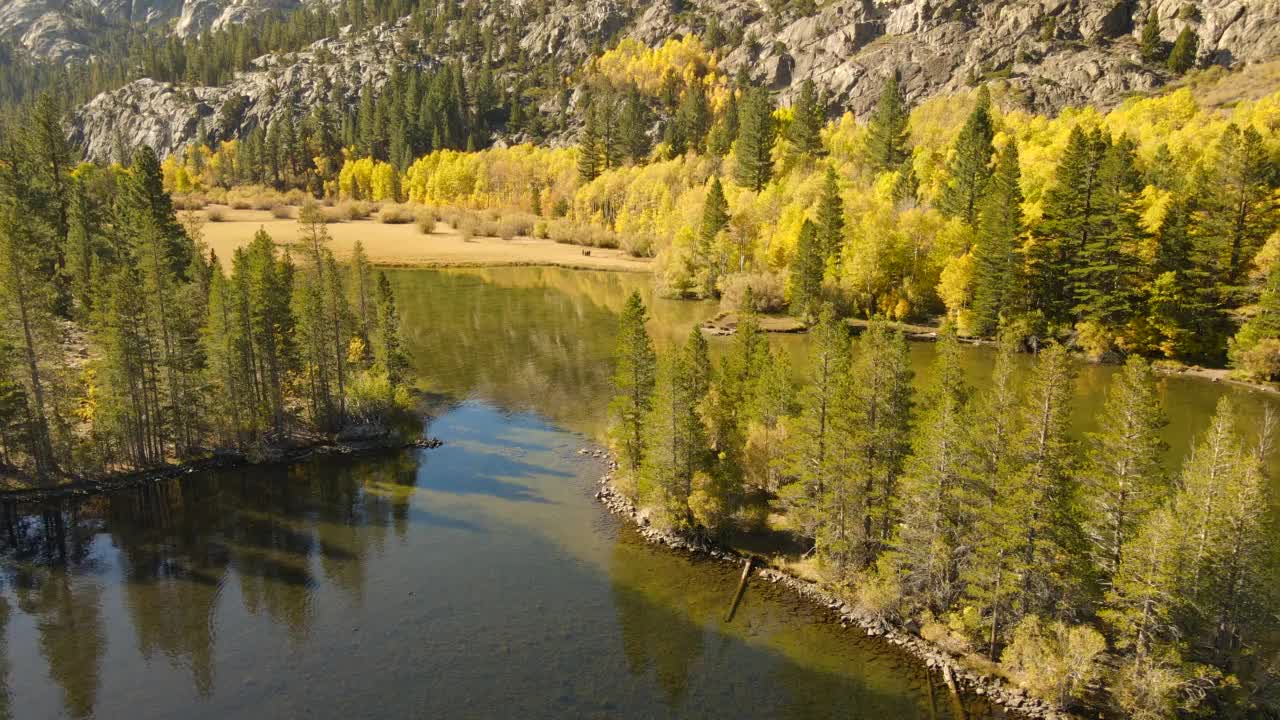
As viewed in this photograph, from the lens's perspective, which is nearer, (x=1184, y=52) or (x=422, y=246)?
(x=1184, y=52)

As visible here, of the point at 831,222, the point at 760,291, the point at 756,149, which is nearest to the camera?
the point at 831,222

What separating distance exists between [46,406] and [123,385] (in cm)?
561

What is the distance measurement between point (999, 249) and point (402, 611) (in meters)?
66.9

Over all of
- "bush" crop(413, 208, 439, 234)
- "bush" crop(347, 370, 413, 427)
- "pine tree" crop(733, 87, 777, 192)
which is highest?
"pine tree" crop(733, 87, 777, 192)

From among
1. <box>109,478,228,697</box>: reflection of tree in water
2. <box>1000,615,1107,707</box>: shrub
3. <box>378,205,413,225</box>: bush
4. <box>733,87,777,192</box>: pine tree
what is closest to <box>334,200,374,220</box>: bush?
<box>378,205,413,225</box>: bush

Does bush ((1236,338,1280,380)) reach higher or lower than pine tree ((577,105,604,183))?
lower

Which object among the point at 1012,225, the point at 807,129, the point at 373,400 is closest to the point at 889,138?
the point at 807,129

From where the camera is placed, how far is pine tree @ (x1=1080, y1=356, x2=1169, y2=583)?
2719cm

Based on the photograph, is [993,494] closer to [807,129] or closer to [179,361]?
[179,361]

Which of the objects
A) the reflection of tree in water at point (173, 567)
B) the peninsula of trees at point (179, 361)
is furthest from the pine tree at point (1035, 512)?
the peninsula of trees at point (179, 361)

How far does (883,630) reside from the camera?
31.0 metres

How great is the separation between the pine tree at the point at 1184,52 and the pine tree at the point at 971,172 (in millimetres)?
73578

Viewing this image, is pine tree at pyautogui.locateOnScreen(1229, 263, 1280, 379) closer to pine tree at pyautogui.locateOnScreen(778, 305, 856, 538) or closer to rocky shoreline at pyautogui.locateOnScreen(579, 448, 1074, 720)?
pine tree at pyautogui.locateOnScreen(778, 305, 856, 538)

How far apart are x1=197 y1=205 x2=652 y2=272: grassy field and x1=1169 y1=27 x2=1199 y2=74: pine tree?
329ft
